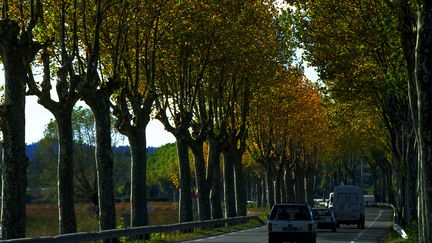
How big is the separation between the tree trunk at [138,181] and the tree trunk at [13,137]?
42.9 ft

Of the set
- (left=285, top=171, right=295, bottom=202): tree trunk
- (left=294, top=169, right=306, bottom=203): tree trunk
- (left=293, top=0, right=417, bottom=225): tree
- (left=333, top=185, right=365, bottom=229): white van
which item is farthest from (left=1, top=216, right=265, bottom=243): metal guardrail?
(left=294, top=169, right=306, bottom=203): tree trunk

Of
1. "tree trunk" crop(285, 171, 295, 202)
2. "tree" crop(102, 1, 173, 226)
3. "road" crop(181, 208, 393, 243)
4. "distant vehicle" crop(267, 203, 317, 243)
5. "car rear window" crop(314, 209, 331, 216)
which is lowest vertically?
"road" crop(181, 208, 393, 243)

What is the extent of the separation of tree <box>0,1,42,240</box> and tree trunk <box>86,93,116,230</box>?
703cm

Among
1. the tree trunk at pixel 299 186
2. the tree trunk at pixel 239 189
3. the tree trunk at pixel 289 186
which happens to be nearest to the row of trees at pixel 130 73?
the tree trunk at pixel 239 189

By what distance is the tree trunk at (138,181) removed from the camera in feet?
118

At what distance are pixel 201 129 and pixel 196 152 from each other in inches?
50.2

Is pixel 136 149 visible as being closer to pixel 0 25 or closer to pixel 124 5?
pixel 124 5

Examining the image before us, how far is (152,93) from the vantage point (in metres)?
36.4

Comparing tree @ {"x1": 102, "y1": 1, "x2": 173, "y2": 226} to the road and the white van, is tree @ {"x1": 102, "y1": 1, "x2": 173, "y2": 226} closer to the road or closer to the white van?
the road

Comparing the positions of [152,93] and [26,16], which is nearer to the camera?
[26,16]

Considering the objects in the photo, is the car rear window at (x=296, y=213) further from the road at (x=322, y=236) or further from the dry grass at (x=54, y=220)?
the dry grass at (x=54, y=220)

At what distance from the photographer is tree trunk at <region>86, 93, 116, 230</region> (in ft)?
99.3

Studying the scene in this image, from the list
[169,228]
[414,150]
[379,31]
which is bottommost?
[169,228]

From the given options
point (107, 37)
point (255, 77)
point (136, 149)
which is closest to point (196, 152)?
point (255, 77)
